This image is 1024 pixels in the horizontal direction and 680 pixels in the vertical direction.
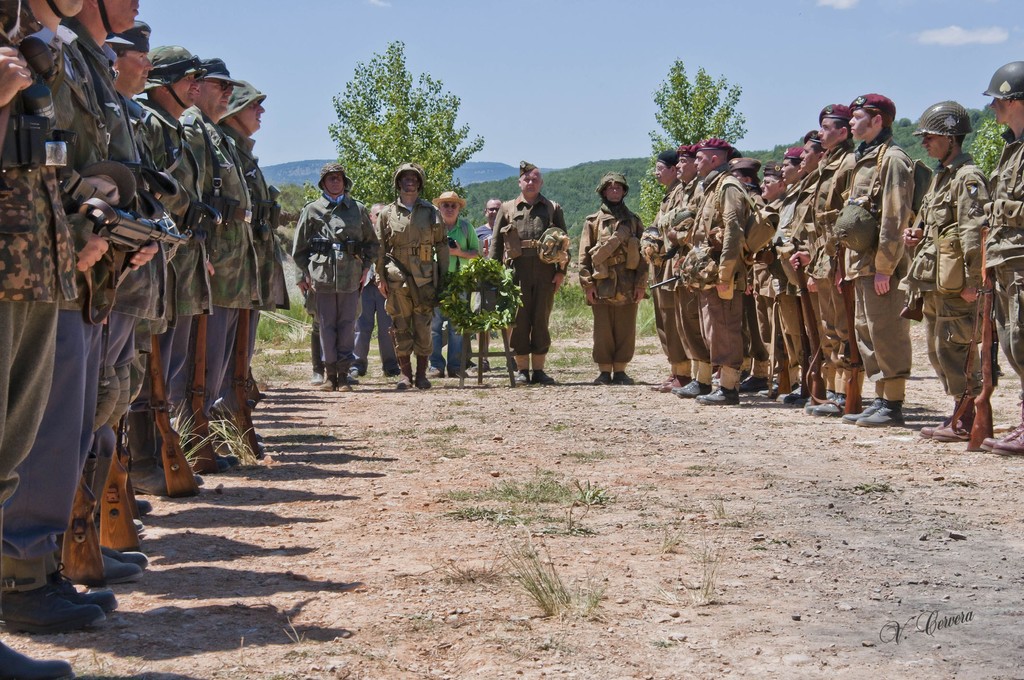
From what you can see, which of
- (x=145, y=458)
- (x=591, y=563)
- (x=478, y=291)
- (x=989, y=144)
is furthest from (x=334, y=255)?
(x=989, y=144)

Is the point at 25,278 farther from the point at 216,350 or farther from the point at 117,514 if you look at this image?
the point at 216,350

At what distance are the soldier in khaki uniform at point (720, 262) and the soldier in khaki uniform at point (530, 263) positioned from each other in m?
2.65

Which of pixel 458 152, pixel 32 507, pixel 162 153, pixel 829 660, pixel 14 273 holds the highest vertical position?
pixel 458 152

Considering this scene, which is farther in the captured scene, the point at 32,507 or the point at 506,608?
the point at 506,608

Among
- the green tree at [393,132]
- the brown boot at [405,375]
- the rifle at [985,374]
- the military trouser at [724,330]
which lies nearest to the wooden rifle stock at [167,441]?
the rifle at [985,374]

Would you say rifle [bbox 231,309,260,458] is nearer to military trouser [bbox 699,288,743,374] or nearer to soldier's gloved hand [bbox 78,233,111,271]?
soldier's gloved hand [bbox 78,233,111,271]

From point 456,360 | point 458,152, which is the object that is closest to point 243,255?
point 456,360

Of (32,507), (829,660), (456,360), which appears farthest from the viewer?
(456,360)

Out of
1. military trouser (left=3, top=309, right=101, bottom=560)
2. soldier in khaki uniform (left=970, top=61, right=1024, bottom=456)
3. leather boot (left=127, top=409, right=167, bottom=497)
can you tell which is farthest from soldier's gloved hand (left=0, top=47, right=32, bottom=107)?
soldier in khaki uniform (left=970, top=61, right=1024, bottom=456)

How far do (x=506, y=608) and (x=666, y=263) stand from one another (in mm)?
8667

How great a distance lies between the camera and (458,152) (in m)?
27.7

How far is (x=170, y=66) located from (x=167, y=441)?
82.2 inches

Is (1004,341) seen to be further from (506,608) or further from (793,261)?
(506,608)

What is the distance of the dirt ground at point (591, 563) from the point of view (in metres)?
3.91
